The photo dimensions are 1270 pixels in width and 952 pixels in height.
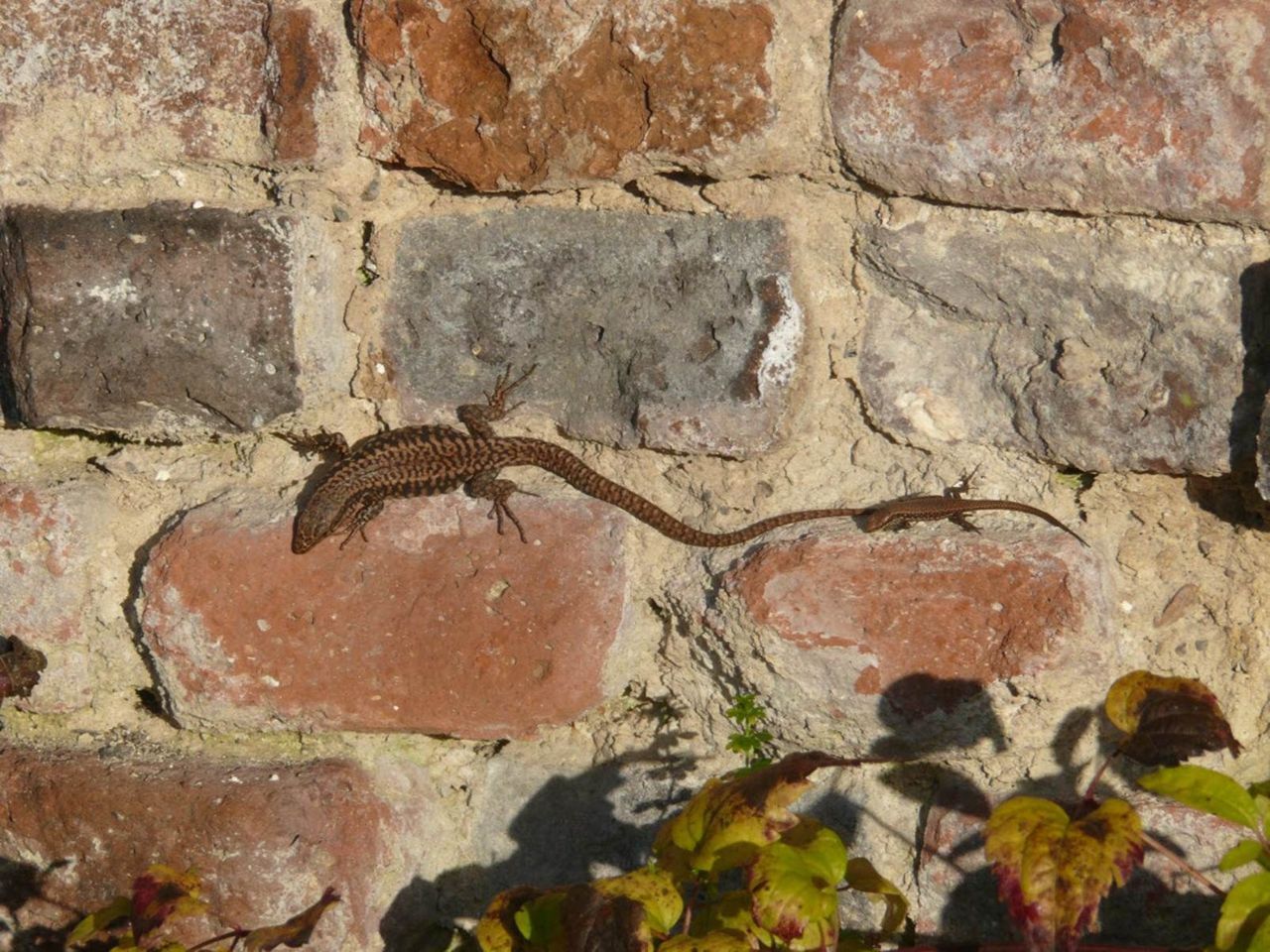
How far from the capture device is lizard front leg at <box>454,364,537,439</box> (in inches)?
75.3

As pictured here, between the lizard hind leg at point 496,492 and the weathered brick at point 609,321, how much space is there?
13cm

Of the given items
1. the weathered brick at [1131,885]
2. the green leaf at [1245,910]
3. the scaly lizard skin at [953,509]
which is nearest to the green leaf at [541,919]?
the weathered brick at [1131,885]

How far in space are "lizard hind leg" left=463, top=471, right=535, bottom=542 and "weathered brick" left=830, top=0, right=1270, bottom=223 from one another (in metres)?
0.65

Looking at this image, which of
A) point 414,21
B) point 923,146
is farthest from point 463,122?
point 923,146

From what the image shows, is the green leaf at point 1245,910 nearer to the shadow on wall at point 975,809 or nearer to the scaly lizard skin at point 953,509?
the shadow on wall at point 975,809

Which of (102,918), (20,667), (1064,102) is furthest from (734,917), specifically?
(20,667)

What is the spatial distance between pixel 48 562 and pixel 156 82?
74 centimetres

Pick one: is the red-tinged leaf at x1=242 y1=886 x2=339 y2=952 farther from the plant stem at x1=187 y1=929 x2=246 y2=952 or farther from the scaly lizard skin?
the scaly lizard skin

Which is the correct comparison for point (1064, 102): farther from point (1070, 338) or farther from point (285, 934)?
point (285, 934)

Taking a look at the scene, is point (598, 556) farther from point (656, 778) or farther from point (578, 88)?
point (578, 88)

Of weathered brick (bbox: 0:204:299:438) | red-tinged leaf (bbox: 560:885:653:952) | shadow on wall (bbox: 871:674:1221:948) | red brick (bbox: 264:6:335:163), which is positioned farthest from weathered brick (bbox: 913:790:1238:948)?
red brick (bbox: 264:6:335:163)

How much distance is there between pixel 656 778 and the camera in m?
1.98

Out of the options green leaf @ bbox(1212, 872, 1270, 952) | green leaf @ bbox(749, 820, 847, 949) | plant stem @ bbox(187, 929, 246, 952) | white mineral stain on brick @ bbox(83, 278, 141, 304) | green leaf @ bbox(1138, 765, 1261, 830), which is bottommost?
plant stem @ bbox(187, 929, 246, 952)

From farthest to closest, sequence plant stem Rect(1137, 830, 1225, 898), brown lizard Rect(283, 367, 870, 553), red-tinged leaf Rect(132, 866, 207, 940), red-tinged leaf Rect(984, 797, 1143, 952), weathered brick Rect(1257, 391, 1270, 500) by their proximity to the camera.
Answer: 1. brown lizard Rect(283, 367, 870, 553)
2. red-tinged leaf Rect(132, 866, 207, 940)
3. weathered brick Rect(1257, 391, 1270, 500)
4. plant stem Rect(1137, 830, 1225, 898)
5. red-tinged leaf Rect(984, 797, 1143, 952)
